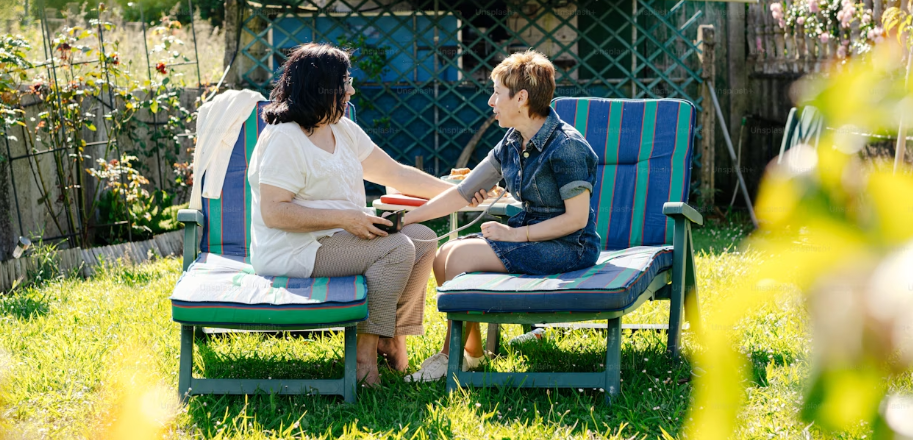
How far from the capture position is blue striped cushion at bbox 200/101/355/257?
3498 mm

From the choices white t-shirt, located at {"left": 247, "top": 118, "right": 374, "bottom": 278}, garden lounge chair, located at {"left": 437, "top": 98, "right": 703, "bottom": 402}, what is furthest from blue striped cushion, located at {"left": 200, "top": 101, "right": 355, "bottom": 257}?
garden lounge chair, located at {"left": 437, "top": 98, "right": 703, "bottom": 402}

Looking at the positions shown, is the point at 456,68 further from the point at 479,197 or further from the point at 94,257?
the point at 479,197

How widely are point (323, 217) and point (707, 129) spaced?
14.9 feet

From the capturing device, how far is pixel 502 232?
291cm

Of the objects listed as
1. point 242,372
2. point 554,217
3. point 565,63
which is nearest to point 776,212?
point 554,217

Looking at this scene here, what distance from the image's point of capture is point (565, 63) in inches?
312

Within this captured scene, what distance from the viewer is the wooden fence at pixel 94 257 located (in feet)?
14.6

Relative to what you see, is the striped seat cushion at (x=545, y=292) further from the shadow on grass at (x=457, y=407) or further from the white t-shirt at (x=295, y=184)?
the white t-shirt at (x=295, y=184)

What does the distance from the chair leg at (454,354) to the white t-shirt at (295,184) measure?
0.55 metres

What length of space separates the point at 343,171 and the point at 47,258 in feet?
7.87

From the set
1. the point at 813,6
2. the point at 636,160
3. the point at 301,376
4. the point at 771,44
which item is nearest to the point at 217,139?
the point at 301,376

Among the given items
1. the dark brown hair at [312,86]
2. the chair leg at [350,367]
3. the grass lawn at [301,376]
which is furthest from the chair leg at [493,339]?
the dark brown hair at [312,86]

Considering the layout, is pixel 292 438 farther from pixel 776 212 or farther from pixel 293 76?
pixel 776 212

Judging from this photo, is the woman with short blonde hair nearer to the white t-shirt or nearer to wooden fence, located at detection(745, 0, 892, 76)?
the white t-shirt
